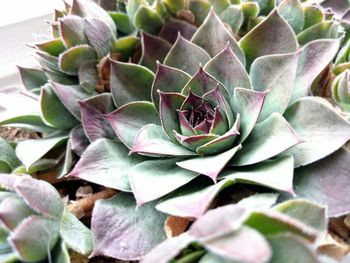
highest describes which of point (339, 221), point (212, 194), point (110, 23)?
point (110, 23)

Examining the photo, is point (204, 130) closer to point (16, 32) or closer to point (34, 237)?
point (34, 237)

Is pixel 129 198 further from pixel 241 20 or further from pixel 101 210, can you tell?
pixel 241 20

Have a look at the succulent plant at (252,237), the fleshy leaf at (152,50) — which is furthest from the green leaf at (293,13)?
the succulent plant at (252,237)

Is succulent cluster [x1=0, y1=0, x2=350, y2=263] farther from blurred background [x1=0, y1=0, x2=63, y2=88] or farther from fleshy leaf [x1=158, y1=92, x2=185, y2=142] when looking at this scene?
blurred background [x1=0, y1=0, x2=63, y2=88]

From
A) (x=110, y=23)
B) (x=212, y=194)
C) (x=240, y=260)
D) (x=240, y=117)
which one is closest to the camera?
(x=240, y=260)

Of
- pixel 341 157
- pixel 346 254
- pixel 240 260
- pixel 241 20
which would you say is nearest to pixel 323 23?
pixel 241 20

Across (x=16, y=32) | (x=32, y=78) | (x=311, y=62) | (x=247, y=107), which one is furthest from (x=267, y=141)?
(x=16, y=32)

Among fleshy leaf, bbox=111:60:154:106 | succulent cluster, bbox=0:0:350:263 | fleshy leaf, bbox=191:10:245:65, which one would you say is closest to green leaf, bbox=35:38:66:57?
succulent cluster, bbox=0:0:350:263

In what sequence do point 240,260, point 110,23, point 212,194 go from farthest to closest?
point 110,23 < point 212,194 < point 240,260
